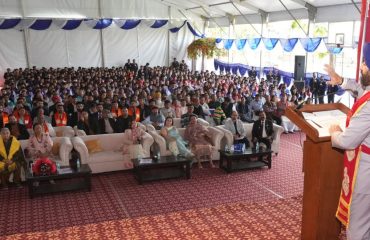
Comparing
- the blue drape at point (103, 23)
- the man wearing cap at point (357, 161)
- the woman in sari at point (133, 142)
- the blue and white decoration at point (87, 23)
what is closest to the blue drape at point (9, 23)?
the blue and white decoration at point (87, 23)

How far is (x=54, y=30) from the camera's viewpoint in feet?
63.7

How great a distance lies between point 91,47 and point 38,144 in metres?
14.9

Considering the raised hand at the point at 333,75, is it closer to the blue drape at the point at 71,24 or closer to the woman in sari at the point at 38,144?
the woman in sari at the point at 38,144

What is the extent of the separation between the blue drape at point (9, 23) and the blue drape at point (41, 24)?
24.8 inches

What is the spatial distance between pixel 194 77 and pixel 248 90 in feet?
13.2

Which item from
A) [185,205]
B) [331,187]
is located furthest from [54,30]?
[331,187]

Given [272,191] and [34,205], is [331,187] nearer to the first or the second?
[272,191]

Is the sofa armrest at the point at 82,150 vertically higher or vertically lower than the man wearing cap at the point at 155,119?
lower

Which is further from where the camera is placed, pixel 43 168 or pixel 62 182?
pixel 62 182

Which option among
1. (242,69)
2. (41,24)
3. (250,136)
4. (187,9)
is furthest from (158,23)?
(250,136)

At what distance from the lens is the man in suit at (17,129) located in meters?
7.17

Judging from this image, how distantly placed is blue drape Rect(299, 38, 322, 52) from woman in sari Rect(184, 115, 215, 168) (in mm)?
7199

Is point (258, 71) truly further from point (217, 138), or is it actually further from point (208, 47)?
point (217, 138)

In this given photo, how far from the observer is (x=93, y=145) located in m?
7.18
